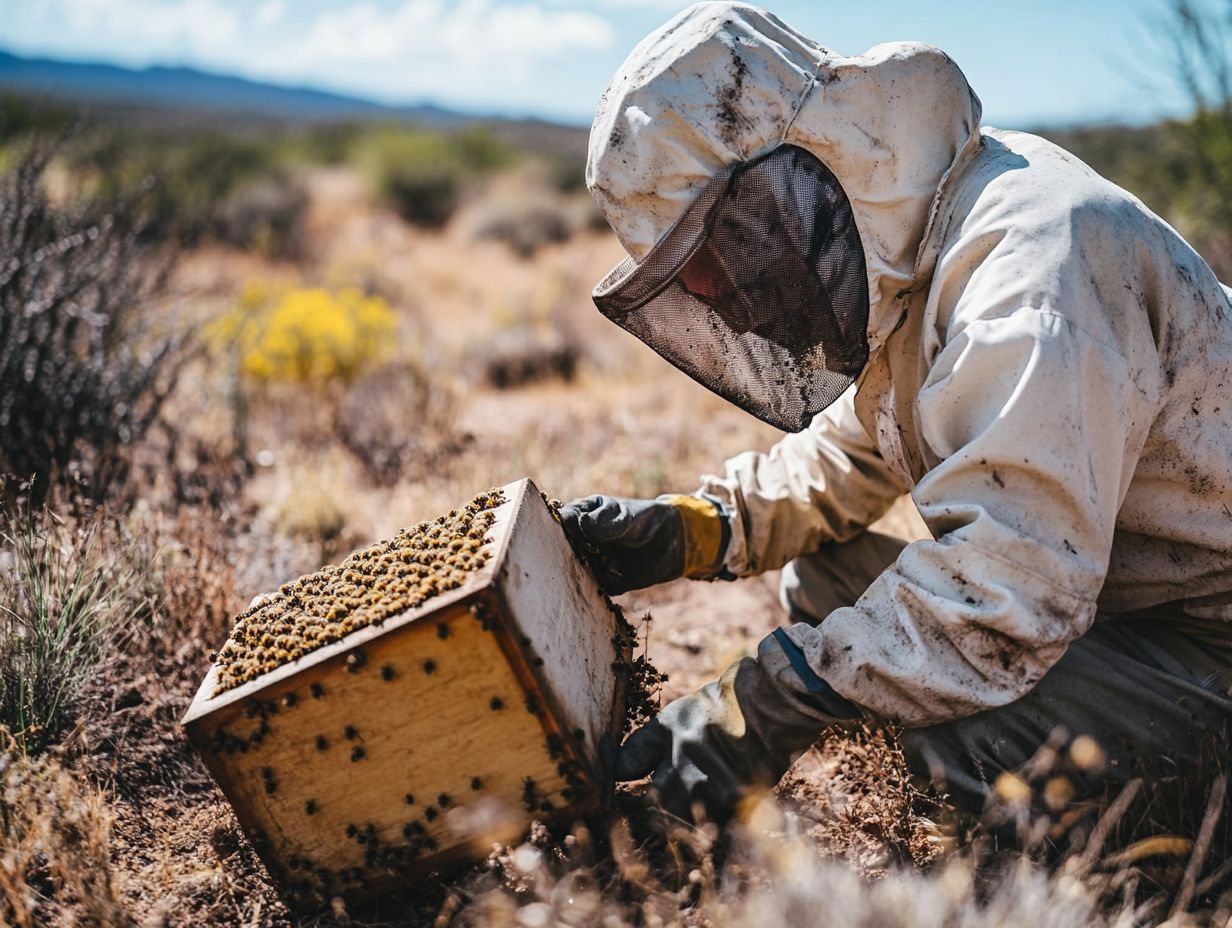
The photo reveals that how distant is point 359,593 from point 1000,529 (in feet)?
5.12

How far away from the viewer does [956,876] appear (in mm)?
2082

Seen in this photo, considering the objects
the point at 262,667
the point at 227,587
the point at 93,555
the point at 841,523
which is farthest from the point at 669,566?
the point at 93,555

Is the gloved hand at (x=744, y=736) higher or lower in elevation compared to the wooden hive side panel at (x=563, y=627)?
lower

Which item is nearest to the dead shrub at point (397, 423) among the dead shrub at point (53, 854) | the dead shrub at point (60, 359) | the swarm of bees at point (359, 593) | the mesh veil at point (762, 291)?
the dead shrub at point (60, 359)

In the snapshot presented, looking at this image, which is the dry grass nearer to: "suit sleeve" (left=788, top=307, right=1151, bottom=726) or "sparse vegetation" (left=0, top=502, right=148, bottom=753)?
"sparse vegetation" (left=0, top=502, right=148, bottom=753)

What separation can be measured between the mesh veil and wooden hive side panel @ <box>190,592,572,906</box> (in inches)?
42.4

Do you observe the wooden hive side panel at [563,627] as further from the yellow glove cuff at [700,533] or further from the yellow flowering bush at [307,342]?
the yellow flowering bush at [307,342]

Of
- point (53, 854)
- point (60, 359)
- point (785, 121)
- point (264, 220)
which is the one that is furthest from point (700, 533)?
point (264, 220)

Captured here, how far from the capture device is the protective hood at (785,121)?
8.37ft

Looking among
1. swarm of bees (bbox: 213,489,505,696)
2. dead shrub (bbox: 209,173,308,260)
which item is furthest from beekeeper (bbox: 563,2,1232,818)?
dead shrub (bbox: 209,173,308,260)

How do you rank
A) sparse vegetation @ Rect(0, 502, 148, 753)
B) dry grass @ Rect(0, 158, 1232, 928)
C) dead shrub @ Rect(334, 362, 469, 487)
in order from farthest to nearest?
dead shrub @ Rect(334, 362, 469, 487)
sparse vegetation @ Rect(0, 502, 148, 753)
dry grass @ Rect(0, 158, 1232, 928)

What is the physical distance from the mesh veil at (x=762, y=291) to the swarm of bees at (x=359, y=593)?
725 millimetres

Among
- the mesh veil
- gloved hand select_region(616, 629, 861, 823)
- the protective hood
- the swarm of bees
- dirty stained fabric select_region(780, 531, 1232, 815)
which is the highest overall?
the protective hood

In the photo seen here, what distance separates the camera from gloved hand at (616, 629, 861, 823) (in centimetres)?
251
